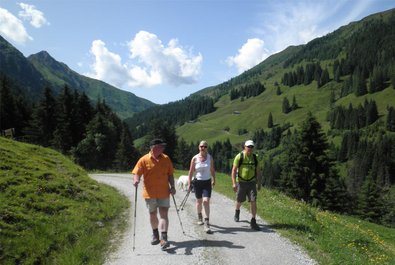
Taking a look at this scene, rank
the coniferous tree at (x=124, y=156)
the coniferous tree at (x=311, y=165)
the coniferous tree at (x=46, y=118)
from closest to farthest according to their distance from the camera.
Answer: the coniferous tree at (x=311, y=165)
the coniferous tree at (x=46, y=118)
the coniferous tree at (x=124, y=156)

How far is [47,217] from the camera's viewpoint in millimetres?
12727

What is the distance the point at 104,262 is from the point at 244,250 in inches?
161

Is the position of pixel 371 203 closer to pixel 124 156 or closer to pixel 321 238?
pixel 124 156

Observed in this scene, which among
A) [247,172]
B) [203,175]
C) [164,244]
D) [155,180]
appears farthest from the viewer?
[247,172]

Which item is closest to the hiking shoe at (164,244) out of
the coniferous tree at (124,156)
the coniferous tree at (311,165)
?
the coniferous tree at (311,165)

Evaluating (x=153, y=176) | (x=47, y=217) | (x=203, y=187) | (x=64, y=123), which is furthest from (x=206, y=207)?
(x=64, y=123)

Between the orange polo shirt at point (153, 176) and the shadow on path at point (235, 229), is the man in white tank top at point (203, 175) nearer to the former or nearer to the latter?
the shadow on path at point (235, 229)

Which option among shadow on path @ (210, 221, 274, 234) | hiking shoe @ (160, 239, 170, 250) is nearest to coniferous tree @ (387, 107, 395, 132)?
shadow on path @ (210, 221, 274, 234)

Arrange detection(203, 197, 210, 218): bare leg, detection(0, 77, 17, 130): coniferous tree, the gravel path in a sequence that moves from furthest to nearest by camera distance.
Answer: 1. detection(0, 77, 17, 130): coniferous tree
2. detection(203, 197, 210, 218): bare leg
3. the gravel path

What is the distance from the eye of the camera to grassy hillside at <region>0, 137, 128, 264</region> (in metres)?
10.2

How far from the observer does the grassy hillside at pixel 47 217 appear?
10.2m

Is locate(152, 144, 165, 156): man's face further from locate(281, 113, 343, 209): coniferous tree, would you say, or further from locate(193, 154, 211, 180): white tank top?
locate(281, 113, 343, 209): coniferous tree

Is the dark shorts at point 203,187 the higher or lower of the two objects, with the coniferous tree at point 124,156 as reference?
lower

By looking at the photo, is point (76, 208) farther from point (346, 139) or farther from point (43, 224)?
point (346, 139)
